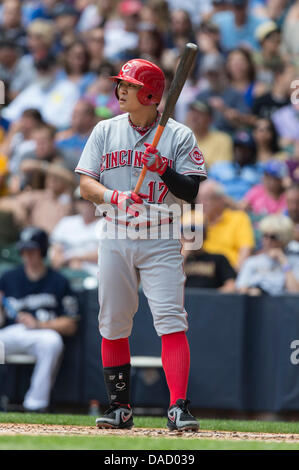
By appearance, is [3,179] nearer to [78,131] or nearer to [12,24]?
[78,131]

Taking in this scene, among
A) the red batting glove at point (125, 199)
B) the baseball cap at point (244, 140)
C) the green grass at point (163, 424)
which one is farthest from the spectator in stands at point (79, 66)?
the red batting glove at point (125, 199)

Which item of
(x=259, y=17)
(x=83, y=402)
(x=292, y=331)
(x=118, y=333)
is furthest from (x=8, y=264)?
(x=259, y=17)

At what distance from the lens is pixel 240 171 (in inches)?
404

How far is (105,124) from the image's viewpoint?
5258 mm

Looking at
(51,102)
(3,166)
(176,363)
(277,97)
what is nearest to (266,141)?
(277,97)

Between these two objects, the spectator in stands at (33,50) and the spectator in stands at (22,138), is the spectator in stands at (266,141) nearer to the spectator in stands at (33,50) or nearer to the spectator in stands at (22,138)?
the spectator in stands at (22,138)

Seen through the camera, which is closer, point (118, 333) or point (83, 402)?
point (118, 333)

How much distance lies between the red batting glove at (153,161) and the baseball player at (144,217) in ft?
0.22

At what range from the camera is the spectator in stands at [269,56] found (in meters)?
11.4

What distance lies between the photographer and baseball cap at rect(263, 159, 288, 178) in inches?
376

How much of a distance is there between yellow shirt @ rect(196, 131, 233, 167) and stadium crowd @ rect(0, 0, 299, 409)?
0.01 m

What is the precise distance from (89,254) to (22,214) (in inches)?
43.9
